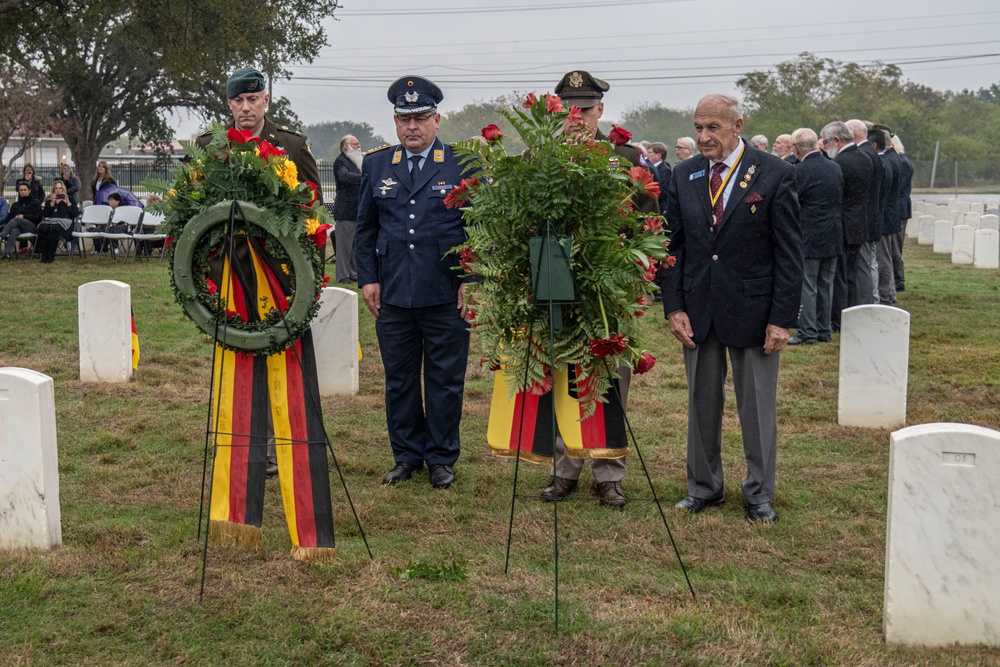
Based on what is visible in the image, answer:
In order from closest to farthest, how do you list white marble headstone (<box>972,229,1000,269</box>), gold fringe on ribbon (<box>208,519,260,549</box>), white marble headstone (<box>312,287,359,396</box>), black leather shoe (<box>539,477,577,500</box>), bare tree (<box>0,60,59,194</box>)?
gold fringe on ribbon (<box>208,519,260,549</box>)
black leather shoe (<box>539,477,577,500</box>)
white marble headstone (<box>312,287,359,396</box>)
white marble headstone (<box>972,229,1000,269</box>)
bare tree (<box>0,60,59,194</box>)

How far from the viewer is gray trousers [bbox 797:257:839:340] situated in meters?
11.4

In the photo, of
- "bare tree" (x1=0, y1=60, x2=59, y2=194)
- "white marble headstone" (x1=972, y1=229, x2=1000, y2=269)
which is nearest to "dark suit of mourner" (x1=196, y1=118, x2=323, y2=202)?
"white marble headstone" (x1=972, y1=229, x2=1000, y2=269)

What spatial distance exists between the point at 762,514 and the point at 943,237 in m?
19.2

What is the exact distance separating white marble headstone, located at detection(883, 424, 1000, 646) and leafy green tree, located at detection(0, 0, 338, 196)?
17999 mm

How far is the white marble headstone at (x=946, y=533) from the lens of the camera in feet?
13.4

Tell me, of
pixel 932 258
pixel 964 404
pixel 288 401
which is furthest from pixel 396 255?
pixel 932 258

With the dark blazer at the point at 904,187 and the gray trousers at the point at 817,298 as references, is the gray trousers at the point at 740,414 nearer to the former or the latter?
the gray trousers at the point at 817,298

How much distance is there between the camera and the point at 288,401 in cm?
520

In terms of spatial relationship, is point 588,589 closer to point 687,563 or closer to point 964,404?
point 687,563

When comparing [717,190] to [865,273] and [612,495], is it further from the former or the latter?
[865,273]

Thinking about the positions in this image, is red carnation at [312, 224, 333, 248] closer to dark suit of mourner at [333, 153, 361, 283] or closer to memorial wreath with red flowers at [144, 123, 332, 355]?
memorial wreath with red flowers at [144, 123, 332, 355]

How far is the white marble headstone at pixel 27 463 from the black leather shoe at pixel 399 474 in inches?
77.1

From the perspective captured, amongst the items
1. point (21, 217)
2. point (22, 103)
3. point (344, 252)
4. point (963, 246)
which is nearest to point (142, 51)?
point (22, 103)

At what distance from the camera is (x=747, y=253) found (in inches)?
224
